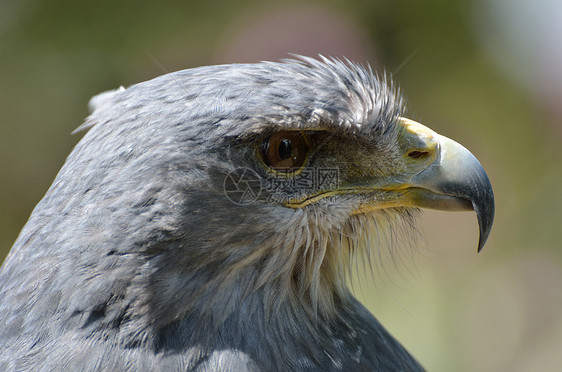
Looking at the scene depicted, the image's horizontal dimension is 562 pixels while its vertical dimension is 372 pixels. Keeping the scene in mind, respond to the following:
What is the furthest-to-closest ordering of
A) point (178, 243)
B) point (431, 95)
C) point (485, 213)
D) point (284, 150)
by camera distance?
point (431, 95)
point (485, 213)
point (284, 150)
point (178, 243)

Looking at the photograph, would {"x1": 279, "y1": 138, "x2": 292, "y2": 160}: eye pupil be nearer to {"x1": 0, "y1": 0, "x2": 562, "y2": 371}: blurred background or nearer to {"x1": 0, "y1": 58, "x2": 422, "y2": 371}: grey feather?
{"x1": 0, "y1": 58, "x2": 422, "y2": 371}: grey feather

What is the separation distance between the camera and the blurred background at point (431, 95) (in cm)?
623

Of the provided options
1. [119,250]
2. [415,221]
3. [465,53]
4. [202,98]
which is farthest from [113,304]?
[465,53]

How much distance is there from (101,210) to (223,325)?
598 mm

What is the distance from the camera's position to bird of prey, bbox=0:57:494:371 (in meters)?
2.10

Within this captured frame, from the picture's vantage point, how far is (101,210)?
214cm

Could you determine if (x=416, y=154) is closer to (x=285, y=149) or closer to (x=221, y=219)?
Answer: (x=285, y=149)

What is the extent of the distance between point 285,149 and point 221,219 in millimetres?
355

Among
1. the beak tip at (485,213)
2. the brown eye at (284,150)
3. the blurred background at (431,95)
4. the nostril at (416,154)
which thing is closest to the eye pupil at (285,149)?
the brown eye at (284,150)

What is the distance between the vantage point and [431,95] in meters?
6.91

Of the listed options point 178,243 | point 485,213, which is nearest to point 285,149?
point 178,243

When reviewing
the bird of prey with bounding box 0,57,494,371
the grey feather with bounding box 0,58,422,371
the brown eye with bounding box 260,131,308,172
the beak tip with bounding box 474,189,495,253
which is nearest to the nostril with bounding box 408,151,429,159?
the bird of prey with bounding box 0,57,494,371

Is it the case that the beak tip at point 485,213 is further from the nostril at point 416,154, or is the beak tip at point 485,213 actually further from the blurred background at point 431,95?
the blurred background at point 431,95

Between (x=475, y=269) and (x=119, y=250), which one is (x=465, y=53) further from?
(x=119, y=250)
